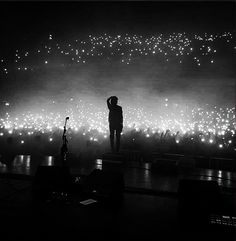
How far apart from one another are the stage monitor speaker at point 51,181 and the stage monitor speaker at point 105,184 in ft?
1.53

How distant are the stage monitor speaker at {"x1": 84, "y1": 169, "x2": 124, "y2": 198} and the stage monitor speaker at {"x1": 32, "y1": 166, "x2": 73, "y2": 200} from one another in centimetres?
47

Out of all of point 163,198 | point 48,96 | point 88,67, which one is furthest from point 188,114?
point 163,198

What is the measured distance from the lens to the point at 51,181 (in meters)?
5.18

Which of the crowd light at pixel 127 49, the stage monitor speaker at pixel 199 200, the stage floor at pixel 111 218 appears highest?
the crowd light at pixel 127 49

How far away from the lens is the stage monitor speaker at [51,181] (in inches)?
201

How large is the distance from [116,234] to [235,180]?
486cm

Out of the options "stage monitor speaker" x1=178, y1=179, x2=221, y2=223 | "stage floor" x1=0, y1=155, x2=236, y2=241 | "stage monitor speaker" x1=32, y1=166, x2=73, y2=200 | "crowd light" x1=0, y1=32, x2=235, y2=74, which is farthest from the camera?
"crowd light" x1=0, y1=32, x2=235, y2=74

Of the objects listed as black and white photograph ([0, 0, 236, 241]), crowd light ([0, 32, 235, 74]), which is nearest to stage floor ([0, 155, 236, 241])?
black and white photograph ([0, 0, 236, 241])

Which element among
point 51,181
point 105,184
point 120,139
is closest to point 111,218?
point 105,184

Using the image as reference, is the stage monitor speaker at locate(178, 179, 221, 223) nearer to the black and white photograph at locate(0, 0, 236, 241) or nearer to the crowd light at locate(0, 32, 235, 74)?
the black and white photograph at locate(0, 0, 236, 241)

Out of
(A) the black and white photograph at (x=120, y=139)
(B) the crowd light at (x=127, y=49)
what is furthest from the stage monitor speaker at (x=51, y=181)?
(B) the crowd light at (x=127, y=49)

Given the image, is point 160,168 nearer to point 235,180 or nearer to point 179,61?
point 235,180

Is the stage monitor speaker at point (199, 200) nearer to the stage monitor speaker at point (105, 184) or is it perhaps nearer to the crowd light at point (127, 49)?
the stage monitor speaker at point (105, 184)

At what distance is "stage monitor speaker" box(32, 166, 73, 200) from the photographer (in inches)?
201
